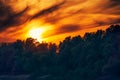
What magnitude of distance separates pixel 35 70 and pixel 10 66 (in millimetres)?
12504

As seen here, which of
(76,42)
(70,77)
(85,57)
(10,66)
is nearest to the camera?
(70,77)

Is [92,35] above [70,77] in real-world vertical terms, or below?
above

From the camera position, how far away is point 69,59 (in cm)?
10094

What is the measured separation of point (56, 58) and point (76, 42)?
588 cm

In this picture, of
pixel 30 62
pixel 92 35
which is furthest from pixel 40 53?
pixel 92 35

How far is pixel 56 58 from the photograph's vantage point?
103812 mm

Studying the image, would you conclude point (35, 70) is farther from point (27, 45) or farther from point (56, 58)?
point (27, 45)

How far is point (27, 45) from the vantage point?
117750mm

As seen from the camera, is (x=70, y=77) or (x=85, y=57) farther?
(x=85, y=57)

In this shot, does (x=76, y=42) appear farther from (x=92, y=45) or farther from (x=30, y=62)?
(x=30, y=62)

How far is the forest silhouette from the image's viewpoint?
300 feet

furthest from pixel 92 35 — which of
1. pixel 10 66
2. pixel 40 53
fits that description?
pixel 10 66

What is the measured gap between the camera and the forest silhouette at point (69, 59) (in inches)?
3605

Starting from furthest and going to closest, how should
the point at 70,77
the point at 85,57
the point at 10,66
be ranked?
the point at 10,66
the point at 85,57
the point at 70,77
